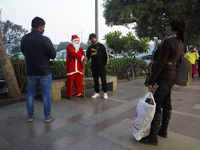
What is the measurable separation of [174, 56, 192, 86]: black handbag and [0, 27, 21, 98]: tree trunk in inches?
167

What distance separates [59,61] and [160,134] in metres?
4.31

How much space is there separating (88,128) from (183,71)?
72.8 inches

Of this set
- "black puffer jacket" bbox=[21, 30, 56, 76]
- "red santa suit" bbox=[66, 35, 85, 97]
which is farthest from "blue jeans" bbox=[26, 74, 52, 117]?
"red santa suit" bbox=[66, 35, 85, 97]

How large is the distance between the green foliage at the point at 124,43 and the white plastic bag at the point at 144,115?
743 cm

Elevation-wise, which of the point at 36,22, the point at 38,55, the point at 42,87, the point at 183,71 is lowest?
the point at 42,87

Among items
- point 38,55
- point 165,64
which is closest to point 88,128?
point 38,55

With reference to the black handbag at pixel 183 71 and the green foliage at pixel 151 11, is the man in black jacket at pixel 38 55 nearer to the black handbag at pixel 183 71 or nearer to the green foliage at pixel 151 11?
the black handbag at pixel 183 71

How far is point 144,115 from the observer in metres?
2.27

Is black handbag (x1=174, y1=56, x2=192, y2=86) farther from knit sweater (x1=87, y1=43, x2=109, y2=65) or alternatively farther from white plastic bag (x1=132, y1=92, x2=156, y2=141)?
knit sweater (x1=87, y1=43, x2=109, y2=65)

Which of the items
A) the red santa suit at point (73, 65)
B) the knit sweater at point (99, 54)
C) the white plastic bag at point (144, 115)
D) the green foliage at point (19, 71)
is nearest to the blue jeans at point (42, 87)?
the red santa suit at point (73, 65)

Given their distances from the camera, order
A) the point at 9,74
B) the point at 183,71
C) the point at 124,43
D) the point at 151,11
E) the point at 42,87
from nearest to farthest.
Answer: the point at 183,71, the point at 42,87, the point at 9,74, the point at 124,43, the point at 151,11

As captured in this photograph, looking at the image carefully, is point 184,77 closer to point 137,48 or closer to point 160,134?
point 160,134

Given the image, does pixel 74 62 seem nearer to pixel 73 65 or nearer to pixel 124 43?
pixel 73 65

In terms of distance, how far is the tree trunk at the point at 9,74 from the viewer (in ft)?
14.9
